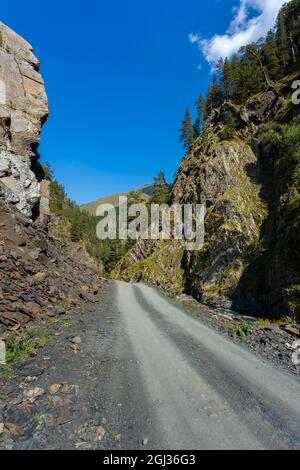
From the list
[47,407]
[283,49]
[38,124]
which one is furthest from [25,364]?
[283,49]

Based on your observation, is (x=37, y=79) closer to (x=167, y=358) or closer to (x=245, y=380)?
(x=167, y=358)

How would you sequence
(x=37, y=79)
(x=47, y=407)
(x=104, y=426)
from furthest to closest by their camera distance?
(x=37, y=79), (x=47, y=407), (x=104, y=426)

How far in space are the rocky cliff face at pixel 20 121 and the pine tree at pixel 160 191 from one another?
4567cm

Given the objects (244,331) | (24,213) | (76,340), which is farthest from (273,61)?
(76,340)

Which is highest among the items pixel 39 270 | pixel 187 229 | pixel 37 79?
pixel 37 79

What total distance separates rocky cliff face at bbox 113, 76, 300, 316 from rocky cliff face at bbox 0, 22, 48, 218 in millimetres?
22249

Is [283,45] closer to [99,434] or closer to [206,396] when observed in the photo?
[206,396]

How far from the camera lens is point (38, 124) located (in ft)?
83.1

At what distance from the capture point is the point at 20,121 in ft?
75.5

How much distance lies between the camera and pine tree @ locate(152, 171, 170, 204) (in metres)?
70.6

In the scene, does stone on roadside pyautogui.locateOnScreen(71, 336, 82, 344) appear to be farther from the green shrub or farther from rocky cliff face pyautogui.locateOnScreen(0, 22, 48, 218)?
rocky cliff face pyautogui.locateOnScreen(0, 22, 48, 218)

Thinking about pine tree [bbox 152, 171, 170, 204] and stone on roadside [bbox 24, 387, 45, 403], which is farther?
pine tree [bbox 152, 171, 170, 204]

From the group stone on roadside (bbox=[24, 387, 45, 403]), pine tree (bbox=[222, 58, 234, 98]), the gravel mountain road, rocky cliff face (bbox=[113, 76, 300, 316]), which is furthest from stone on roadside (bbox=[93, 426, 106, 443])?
pine tree (bbox=[222, 58, 234, 98])

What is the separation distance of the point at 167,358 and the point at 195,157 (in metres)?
58.3
